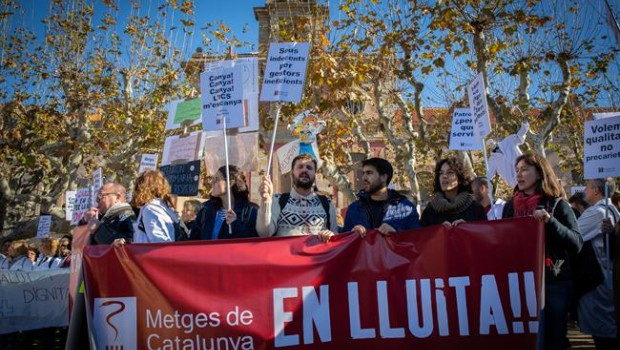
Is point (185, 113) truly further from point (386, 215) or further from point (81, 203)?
point (386, 215)

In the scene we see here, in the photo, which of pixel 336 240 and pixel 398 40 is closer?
pixel 336 240

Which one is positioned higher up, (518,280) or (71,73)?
(71,73)

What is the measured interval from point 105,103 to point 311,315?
47.4ft

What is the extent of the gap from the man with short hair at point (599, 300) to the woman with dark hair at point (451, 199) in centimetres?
135

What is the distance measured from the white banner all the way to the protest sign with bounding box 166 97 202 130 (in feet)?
9.32

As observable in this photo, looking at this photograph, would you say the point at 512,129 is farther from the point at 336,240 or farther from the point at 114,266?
the point at 114,266

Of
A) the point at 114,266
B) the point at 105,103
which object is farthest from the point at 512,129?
the point at 105,103

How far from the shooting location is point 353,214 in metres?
5.20

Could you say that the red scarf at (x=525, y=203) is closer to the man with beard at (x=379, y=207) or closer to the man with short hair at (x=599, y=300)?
the man with beard at (x=379, y=207)

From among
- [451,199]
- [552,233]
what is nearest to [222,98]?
[451,199]

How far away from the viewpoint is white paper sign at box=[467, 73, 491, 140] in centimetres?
659

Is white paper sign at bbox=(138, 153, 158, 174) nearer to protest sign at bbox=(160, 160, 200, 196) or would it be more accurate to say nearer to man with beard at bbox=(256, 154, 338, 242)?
protest sign at bbox=(160, 160, 200, 196)

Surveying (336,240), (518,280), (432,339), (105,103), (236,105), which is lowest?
(432,339)

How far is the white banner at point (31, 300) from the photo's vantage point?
315 inches
